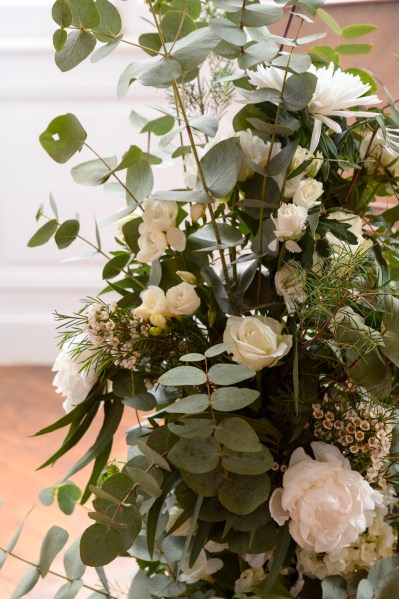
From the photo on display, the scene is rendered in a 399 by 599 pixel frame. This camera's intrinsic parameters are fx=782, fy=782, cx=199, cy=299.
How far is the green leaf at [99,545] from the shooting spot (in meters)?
0.62

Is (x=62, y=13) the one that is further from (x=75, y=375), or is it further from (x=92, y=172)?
(x=75, y=375)

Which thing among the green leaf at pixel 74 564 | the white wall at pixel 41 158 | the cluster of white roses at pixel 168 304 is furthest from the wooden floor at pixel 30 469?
the cluster of white roses at pixel 168 304

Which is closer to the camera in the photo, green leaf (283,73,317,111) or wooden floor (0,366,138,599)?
green leaf (283,73,317,111)

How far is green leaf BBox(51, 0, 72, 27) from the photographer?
577mm

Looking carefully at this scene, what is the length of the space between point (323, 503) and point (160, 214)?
0.28m

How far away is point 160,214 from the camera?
685 mm

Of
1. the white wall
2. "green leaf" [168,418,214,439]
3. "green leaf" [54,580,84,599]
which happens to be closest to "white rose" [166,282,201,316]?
"green leaf" [168,418,214,439]

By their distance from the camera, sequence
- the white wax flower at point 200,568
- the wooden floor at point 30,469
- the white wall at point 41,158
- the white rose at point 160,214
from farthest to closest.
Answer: the white wall at point 41,158 < the wooden floor at point 30,469 < the white wax flower at point 200,568 < the white rose at point 160,214

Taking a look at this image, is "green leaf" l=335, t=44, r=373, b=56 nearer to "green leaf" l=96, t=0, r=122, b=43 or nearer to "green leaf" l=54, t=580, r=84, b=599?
"green leaf" l=96, t=0, r=122, b=43

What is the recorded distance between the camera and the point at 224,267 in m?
0.69

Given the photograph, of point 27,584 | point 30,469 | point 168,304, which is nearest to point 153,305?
point 168,304

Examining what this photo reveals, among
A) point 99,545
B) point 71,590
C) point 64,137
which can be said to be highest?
point 64,137

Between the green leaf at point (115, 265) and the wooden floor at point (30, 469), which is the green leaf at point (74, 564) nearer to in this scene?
the green leaf at point (115, 265)

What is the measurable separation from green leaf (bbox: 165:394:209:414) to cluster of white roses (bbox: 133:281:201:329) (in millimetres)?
89
